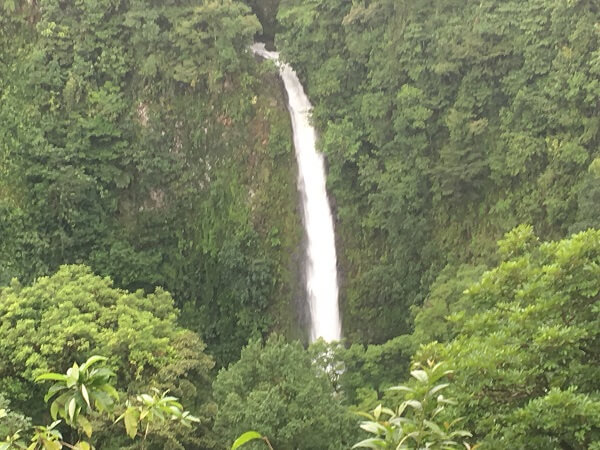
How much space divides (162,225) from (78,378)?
1334 cm

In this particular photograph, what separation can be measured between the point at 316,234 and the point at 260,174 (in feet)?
7.34

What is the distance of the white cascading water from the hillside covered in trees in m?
0.25

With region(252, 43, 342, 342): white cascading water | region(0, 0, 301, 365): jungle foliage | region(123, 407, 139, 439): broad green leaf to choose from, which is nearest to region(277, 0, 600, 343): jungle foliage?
region(252, 43, 342, 342): white cascading water

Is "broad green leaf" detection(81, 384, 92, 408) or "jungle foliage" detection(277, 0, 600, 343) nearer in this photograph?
"broad green leaf" detection(81, 384, 92, 408)

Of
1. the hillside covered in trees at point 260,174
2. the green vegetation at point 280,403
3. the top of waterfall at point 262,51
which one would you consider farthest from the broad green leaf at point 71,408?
the top of waterfall at point 262,51

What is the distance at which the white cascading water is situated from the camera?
14.4 meters

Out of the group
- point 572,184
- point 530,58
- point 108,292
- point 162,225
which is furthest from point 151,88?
point 572,184

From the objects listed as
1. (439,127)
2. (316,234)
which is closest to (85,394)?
(439,127)

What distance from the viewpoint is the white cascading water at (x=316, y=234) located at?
14391 mm

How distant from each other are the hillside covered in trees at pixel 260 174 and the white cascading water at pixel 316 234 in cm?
25

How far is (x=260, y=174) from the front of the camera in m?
15.2

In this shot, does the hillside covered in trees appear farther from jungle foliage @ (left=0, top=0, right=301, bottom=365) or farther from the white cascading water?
the white cascading water

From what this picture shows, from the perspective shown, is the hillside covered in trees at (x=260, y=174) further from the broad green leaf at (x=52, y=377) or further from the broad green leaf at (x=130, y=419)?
the broad green leaf at (x=52, y=377)

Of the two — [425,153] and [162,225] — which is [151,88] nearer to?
[162,225]
